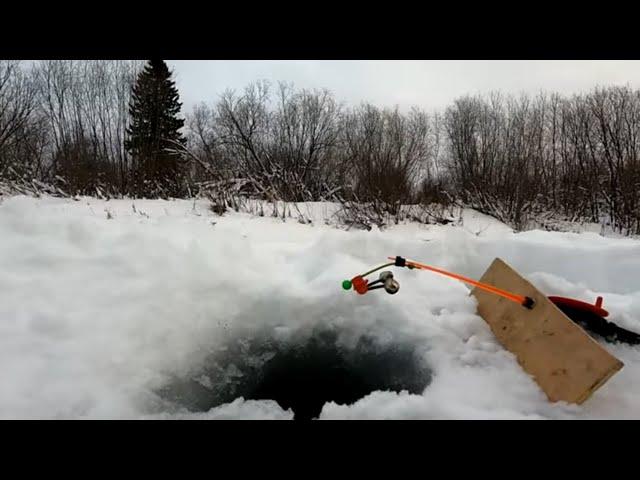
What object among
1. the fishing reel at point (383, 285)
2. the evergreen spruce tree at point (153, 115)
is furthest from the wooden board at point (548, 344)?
the evergreen spruce tree at point (153, 115)

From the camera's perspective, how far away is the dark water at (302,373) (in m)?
1.66

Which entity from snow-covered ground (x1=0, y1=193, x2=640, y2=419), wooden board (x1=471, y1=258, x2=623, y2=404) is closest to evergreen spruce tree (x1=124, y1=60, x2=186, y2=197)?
snow-covered ground (x1=0, y1=193, x2=640, y2=419)

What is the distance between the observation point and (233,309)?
7.22ft

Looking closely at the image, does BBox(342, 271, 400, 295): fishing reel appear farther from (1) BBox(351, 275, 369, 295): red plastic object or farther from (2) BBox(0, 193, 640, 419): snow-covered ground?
(2) BBox(0, 193, 640, 419): snow-covered ground

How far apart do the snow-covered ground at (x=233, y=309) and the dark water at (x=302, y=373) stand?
0.25 feet

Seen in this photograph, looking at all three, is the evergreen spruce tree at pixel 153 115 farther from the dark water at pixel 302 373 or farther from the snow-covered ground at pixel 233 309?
the dark water at pixel 302 373

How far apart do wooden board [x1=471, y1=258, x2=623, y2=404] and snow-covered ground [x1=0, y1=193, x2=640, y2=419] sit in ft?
0.22

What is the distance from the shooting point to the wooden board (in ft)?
4.30

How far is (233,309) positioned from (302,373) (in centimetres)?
65
